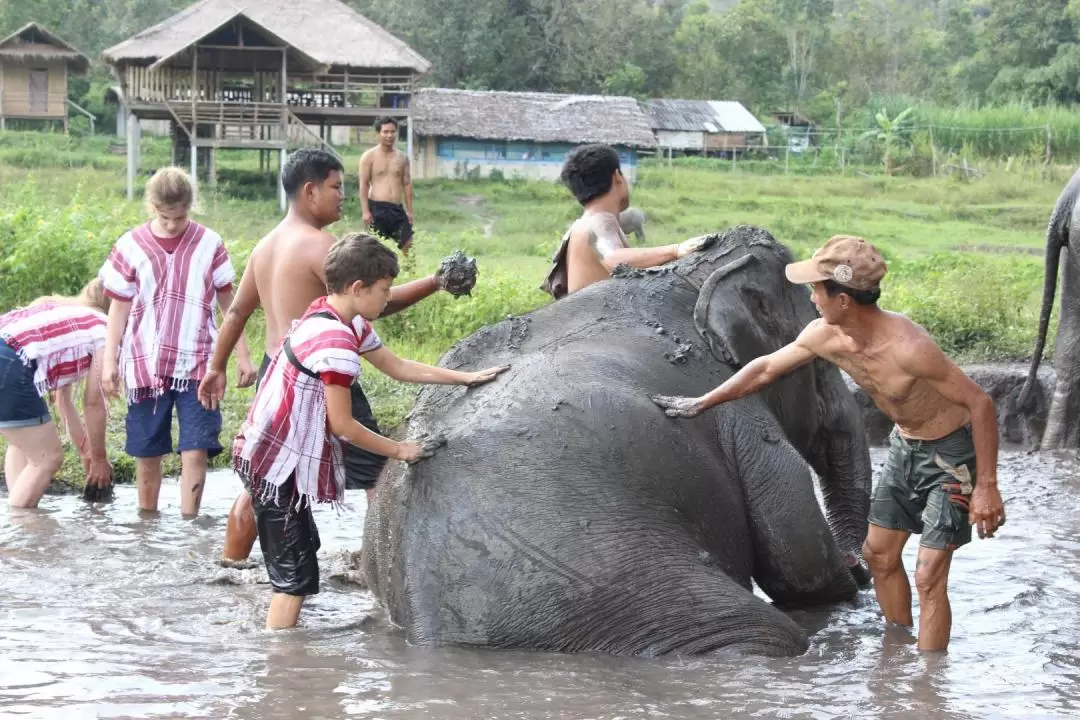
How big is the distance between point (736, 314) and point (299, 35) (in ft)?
85.8

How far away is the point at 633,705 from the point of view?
3861 mm

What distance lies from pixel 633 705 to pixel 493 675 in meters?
0.41

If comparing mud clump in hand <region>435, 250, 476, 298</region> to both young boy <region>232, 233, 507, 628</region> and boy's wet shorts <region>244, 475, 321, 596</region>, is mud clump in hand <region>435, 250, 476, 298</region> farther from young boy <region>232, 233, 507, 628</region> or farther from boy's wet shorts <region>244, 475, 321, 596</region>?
boy's wet shorts <region>244, 475, 321, 596</region>

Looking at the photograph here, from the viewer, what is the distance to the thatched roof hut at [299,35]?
1044 inches

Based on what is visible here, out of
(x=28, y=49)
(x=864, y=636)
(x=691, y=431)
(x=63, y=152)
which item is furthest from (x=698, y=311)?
(x=28, y=49)

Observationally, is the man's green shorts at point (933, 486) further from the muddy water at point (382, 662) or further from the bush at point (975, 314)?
the bush at point (975, 314)

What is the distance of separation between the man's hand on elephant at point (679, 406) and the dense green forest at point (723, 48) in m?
32.7

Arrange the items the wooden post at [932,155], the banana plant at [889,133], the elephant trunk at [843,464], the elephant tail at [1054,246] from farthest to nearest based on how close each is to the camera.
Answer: the banana plant at [889,133], the wooden post at [932,155], the elephant tail at [1054,246], the elephant trunk at [843,464]

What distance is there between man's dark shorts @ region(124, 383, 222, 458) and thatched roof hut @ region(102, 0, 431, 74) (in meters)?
20.3

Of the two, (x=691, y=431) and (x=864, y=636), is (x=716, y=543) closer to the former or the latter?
(x=691, y=431)

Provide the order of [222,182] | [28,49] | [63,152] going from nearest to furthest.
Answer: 1. [222,182]
2. [63,152]
3. [28,49]

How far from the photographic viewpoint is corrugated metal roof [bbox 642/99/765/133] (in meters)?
38.0

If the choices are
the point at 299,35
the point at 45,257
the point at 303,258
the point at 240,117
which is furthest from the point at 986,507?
the point at 299,35

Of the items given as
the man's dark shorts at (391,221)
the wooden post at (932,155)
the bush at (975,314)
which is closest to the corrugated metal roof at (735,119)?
the wooden post at (932,155)
